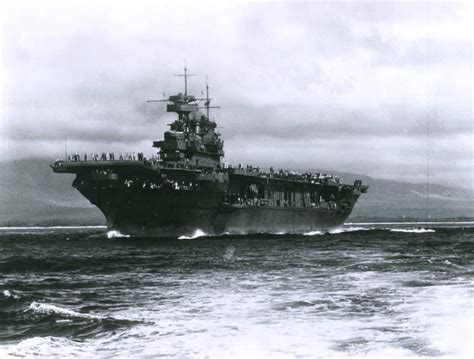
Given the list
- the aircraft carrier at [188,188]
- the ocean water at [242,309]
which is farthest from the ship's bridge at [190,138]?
the ocean water at [242,309]

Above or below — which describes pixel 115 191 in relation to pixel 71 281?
above

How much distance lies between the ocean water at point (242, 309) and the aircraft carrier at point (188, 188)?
1581cm

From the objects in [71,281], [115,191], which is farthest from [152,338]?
[115,191]

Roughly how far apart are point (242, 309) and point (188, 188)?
29577 mm

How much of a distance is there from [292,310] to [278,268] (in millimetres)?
9524

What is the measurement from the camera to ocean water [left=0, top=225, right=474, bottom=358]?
11641mm

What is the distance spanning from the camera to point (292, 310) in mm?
15188

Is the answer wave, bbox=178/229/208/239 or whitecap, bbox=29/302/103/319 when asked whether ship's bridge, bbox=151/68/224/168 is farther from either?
whitecap, bbox=29/302/103/319

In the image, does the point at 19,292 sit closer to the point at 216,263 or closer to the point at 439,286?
the point at 216,263

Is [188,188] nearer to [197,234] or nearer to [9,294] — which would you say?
[197,234]

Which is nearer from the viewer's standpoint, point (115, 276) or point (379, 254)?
point (115, 276)

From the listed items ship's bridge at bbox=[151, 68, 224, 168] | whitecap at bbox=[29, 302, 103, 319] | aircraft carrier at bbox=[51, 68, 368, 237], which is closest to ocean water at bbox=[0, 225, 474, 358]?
whitecap at bbox=[29, 302, 103, 319]

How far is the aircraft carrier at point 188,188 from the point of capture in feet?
143

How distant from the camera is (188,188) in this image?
4478 centimetres
